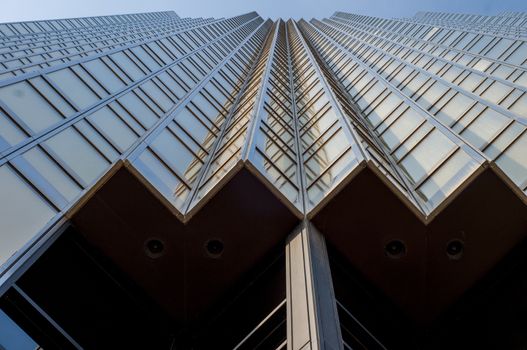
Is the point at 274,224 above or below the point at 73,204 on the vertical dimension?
below

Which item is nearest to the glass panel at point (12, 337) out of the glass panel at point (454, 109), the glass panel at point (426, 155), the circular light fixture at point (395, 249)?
the circular light fixture at point (395, 249)

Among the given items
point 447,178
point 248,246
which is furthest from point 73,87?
point 447,178

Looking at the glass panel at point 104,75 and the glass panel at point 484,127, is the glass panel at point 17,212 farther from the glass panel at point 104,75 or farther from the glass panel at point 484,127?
the glass panel at point 484,127

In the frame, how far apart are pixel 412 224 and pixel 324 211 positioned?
6.99ft

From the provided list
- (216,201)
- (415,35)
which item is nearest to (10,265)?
(216,201)

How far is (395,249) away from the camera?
12.6 meters

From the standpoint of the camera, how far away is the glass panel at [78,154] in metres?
14.8

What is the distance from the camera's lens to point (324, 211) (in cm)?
1249

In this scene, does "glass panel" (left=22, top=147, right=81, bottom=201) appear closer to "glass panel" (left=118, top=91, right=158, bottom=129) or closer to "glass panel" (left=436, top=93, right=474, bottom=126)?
"glass panel" (left=118, top=91, right=158, bottom=129)

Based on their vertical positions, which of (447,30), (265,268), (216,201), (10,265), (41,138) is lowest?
(447,30)

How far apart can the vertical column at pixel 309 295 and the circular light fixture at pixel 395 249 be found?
1670 millimetres

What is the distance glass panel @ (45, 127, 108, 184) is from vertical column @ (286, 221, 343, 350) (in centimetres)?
662

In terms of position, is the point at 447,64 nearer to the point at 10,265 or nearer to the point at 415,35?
the point at 415,35

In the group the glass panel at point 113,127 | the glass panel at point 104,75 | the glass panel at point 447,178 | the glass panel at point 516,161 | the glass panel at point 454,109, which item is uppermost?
the glass panel at point 104,75
